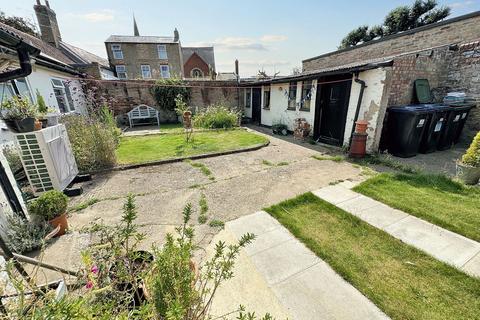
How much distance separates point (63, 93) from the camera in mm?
9117

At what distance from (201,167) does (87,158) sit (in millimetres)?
2955

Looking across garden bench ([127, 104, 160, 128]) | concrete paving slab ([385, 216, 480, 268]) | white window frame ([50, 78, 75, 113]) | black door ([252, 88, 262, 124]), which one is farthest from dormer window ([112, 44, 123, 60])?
concrete paving slab ([385, 216, 480, 268])

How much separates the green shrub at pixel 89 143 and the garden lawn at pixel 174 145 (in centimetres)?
59

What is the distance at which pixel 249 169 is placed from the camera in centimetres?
555

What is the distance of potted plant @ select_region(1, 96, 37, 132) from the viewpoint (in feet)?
11.6

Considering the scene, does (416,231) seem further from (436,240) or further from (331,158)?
(331,158)

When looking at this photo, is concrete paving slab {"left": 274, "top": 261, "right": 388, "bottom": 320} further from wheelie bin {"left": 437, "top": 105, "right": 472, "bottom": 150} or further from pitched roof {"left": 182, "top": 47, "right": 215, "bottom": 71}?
pitched roof {"left": 182, "top": 47, "right": 215, "bottom": 71}

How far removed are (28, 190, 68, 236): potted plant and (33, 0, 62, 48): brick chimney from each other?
17413 mm

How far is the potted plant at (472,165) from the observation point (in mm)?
4039

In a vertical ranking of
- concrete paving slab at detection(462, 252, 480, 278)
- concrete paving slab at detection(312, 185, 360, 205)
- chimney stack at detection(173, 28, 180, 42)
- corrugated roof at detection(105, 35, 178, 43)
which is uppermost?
chimney stack at detection(173, 28, 180, 42)

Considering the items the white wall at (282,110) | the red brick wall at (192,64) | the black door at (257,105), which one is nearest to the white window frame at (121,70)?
the red brick wall at (192,64)

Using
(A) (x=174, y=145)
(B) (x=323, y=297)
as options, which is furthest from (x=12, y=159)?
→ (B) (x=323, y=297)

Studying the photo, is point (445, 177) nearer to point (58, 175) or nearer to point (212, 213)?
point (212, 213)

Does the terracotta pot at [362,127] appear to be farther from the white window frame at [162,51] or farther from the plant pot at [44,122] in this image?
the white window frame at [162,51]
